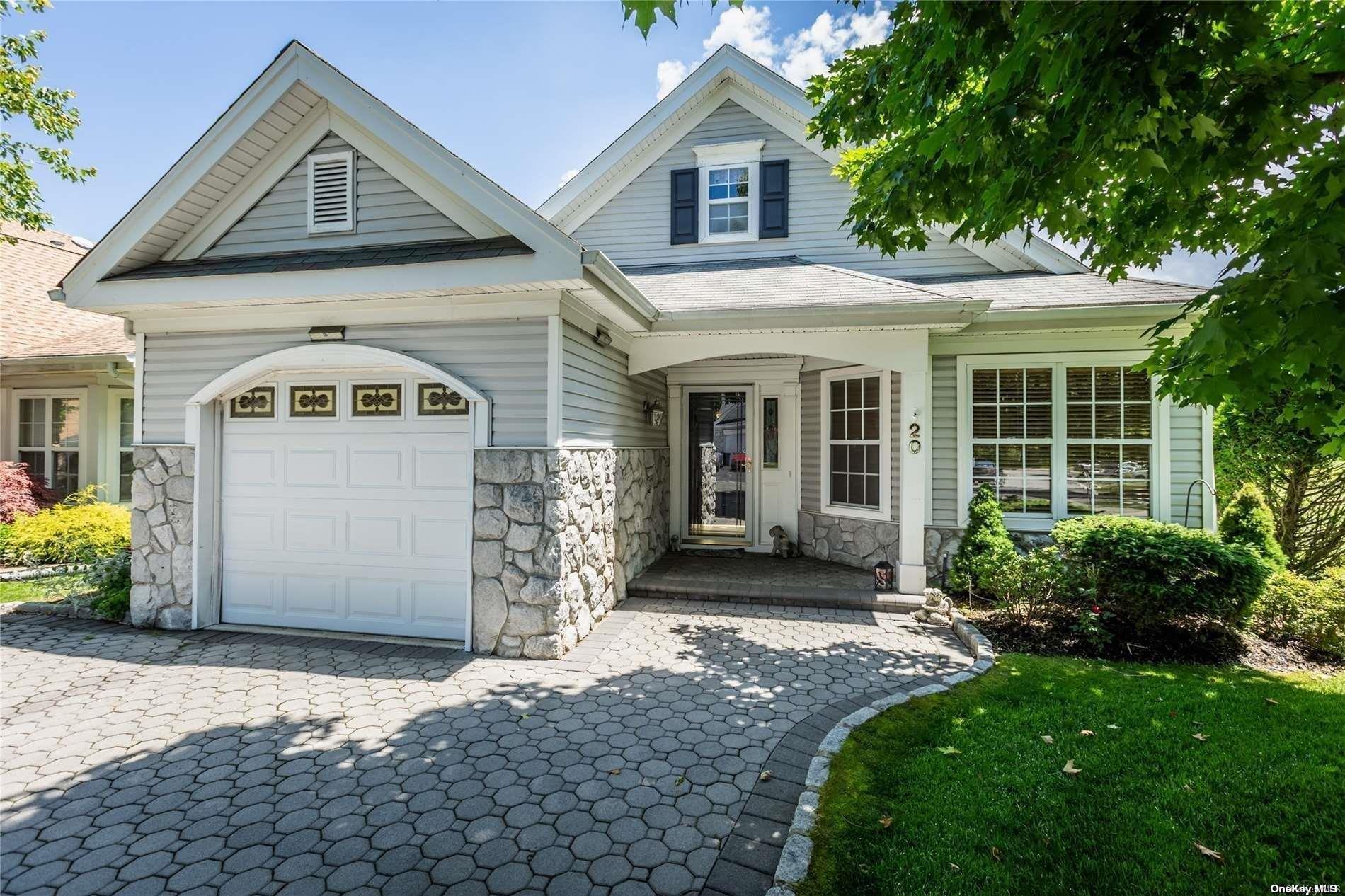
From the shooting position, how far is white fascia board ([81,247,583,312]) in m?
A: 4.61

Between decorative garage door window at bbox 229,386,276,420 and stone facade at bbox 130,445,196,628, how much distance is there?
0.54 metres

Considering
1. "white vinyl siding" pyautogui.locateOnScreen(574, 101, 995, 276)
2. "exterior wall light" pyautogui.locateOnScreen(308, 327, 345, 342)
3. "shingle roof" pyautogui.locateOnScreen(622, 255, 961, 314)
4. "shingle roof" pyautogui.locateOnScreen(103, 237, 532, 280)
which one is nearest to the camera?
"shingle roof" pyautogui.locateOnScreen(103, 237, 532, 280)

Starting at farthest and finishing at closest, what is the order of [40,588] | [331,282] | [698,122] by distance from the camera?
1. [698,122]
2. [40,588]
3. [331,282]

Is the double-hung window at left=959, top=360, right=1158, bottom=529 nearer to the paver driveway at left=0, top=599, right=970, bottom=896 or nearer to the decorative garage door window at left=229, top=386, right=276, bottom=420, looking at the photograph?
the paver driveway at left=0, top=599, right=970, bottom=896

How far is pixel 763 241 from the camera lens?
9250mm

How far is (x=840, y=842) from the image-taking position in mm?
2695

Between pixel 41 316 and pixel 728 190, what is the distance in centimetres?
1309

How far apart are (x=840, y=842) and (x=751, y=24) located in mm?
9141

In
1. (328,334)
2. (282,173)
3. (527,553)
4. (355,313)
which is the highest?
(282,173)

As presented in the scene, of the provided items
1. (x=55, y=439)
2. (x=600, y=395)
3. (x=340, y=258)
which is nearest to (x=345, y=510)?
(x=340, y=258)

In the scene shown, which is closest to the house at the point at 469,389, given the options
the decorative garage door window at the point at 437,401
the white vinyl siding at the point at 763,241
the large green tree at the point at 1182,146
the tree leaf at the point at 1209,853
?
the decorative garage door window at the point at 437,401

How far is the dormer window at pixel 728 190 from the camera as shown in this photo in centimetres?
927

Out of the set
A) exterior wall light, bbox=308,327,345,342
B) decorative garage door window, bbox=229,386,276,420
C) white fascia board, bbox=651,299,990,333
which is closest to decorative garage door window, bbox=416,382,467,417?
exterior wall light, bbox=308,327,345,342

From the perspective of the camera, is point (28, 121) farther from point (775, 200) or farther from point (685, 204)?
point (775, 200)
